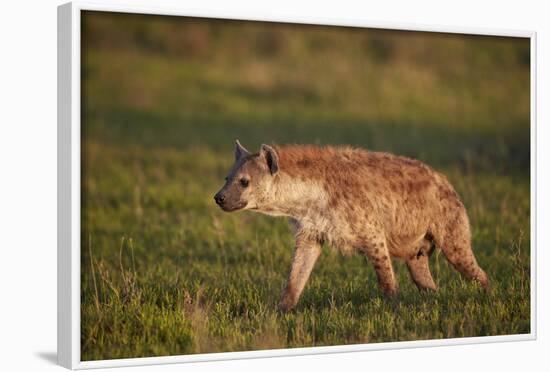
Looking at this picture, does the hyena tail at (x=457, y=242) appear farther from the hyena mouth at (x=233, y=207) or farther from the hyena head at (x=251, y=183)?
the hyena mouth at (x=233, y=207)

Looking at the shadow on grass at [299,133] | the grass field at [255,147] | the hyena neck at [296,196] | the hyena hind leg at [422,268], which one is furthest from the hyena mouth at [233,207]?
the shadow on grass at [299,133]

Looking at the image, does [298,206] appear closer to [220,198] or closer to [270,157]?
[270,157]

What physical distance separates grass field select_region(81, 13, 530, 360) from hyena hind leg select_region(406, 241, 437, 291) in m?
0.10

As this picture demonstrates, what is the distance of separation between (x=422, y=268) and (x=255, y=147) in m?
5.34

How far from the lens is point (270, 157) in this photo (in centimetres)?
775

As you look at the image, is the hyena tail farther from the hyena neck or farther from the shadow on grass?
the shadow on grass

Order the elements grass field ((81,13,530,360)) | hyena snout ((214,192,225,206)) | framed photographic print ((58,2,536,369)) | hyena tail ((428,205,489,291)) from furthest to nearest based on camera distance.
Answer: hyena tail ((428,205,489,291)) → hyena snout ((214,192,225,206)) → grass field ((81,13,530,360)) → framed photographic print ((58,2,536,369))

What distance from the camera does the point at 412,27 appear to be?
306 inches

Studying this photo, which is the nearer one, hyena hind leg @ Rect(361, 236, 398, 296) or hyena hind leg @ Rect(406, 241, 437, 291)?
hyena hind leg @ Rect(361, 236, 398, 296)

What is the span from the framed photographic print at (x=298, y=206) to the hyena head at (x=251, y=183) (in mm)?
14

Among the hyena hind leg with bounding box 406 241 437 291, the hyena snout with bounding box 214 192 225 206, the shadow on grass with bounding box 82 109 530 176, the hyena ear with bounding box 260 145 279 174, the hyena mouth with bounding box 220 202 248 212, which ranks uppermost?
the shadow on grass with bounding box 82 109 530 176

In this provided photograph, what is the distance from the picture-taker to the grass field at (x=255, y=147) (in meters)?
7.47

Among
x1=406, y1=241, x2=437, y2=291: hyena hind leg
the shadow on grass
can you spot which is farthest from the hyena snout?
the shadow on grass

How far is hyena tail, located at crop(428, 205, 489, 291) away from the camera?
8109mm
